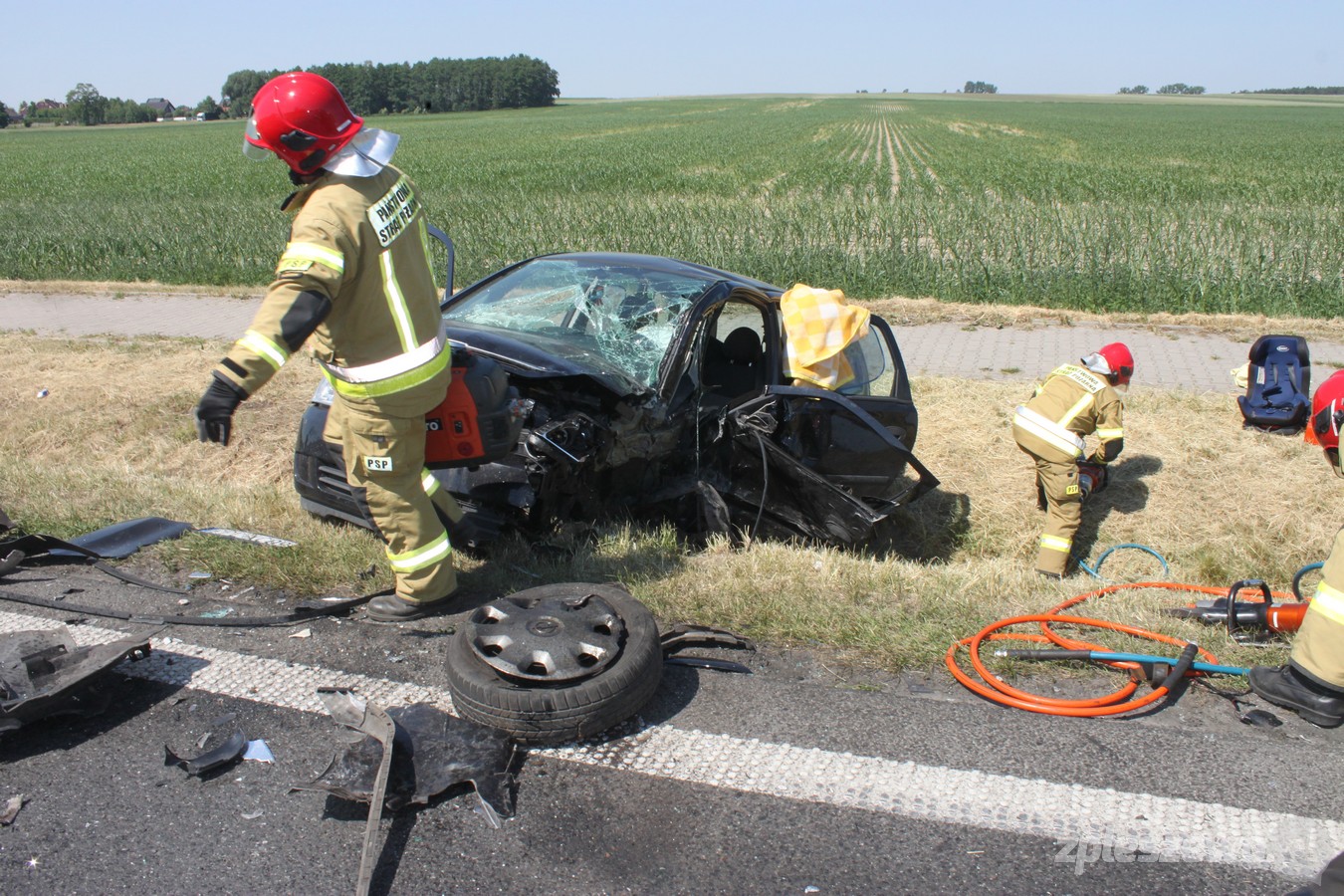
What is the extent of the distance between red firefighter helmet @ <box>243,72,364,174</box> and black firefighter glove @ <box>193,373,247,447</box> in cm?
76

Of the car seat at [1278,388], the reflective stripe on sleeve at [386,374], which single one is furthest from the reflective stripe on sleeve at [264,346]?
the car seat at [1278,388]

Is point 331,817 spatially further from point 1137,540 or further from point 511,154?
Answer: point 511,154

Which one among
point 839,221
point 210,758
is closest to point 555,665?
point 210,758

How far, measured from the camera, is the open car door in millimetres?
4871

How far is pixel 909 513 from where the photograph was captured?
6.53m

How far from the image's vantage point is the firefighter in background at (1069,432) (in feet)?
18.7

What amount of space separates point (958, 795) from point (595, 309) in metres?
3.35

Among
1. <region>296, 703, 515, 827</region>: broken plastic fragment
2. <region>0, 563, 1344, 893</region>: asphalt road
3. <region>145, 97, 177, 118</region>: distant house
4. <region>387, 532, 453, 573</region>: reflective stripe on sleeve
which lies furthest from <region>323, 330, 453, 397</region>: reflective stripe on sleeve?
<region>145, 97, 177, 118</region>: distant house

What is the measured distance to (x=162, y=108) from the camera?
11725 cm

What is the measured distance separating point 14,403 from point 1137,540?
828cm

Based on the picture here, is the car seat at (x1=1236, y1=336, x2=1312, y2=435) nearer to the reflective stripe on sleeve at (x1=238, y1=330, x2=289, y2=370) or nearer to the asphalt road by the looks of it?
the asphalt road

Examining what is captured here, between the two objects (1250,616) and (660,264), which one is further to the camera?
(660,264)

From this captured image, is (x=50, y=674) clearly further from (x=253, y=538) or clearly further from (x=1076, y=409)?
(x=1076, y=409)

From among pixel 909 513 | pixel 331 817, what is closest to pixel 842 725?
pixel 331 817
